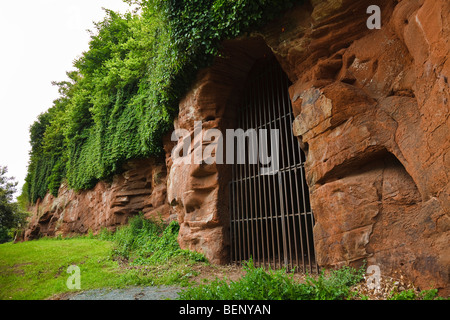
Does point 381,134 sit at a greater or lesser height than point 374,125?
lesser

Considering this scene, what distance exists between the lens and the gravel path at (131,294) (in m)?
4.80

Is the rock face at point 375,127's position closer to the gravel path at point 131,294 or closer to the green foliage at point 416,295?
the green foliage at point 416,295

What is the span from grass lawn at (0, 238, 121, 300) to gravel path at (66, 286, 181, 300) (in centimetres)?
47

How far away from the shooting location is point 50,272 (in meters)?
7.21

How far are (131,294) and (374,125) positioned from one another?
514cm

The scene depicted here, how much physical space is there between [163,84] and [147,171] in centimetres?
624

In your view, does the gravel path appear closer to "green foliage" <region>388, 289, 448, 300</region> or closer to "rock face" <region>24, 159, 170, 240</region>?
"green foliage" <region>388, 289, 448, 300</region>

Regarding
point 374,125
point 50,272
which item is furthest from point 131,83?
point 374,125

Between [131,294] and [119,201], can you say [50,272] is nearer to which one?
[131,294]

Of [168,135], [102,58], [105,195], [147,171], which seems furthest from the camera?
[102,58]

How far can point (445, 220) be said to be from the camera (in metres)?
3.30

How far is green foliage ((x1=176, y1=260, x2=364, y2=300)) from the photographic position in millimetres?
3535
